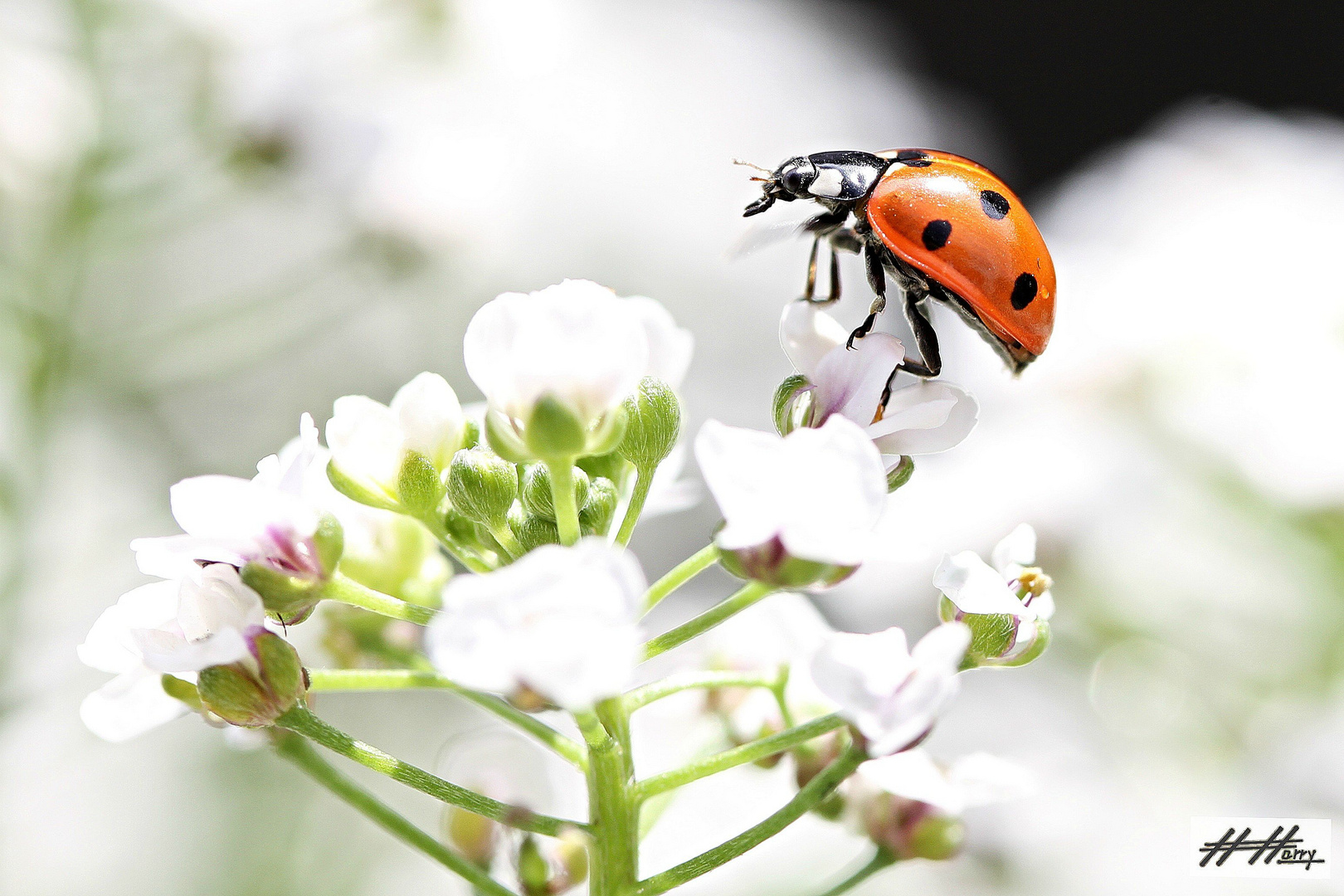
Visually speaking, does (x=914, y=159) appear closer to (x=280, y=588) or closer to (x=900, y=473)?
(x=900, y=473)

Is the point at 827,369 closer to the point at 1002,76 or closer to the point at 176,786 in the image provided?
the point at 176,786

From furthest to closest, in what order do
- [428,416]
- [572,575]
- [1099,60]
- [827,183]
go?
[1099,60] → [827,183] → [428,416] → [572,575]

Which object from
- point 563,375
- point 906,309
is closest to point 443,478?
point 563,375

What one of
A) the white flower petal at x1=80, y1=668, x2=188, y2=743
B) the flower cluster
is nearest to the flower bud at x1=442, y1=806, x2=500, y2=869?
the flower cluster

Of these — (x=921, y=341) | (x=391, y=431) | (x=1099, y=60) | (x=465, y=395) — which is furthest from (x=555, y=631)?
(x=1099, y=60)

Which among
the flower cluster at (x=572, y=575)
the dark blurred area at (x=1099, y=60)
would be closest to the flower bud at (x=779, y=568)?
the flower cluster at (x=572, y=575)

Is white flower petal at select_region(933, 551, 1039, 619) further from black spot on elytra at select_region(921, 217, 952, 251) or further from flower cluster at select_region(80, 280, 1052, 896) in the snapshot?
black spot on elytra at select_region(921, 217, 952, 251)

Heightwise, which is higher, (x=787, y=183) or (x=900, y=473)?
(x=787, y=183)
